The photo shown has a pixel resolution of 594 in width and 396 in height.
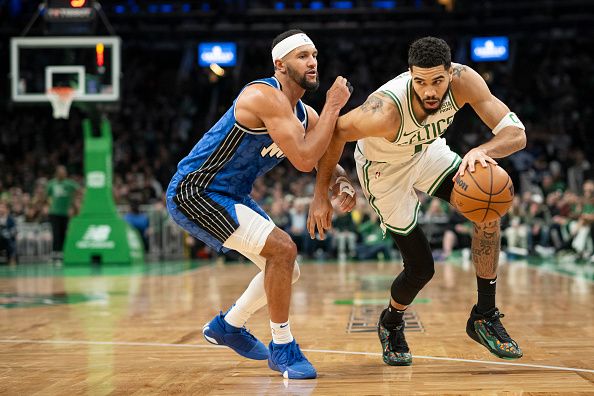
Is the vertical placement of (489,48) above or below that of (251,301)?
above

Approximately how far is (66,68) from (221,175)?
10671 mm

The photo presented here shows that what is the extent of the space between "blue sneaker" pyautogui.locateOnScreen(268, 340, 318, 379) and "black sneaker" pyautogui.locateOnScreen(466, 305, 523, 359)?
1.03 meters

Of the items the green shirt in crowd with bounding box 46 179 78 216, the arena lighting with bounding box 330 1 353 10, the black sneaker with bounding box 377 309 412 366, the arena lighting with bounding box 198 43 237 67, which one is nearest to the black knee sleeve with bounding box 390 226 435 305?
the black sneaker with bounding box 377 309 412 366

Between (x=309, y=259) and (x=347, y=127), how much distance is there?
12929 millimetres

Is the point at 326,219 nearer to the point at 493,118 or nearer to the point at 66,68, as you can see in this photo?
the point at 493,118

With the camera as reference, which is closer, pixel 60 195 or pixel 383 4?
pixel 60 195

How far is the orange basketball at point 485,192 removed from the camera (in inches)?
162

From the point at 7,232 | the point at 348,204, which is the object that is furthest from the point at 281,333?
the point at 7,232

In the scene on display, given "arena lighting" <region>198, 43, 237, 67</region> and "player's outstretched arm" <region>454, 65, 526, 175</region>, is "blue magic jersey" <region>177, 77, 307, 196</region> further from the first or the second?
"arena lighting" <region>198, 43, 237, 67</region>

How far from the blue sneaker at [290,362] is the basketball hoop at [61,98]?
10.7 m

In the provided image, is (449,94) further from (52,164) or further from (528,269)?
(52,164)

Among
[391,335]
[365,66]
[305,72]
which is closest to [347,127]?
[305,72]

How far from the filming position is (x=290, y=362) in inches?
164

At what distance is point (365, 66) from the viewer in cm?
2650
